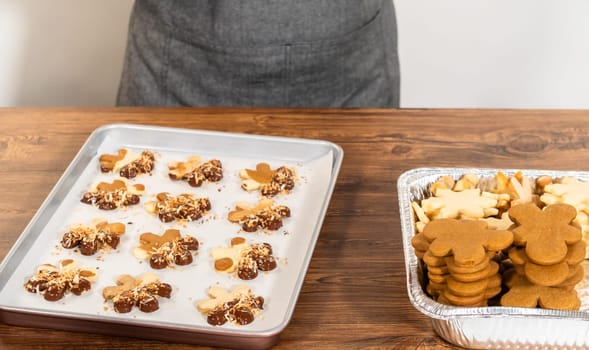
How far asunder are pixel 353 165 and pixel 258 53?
0.36 metres

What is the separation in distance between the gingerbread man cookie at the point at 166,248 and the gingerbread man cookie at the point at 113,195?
9 centimetres

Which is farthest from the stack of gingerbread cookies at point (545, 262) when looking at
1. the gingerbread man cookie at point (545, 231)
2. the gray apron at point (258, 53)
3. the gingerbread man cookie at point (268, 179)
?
the gray apron at point (258, 53)

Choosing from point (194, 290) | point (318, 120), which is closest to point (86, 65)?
point (318, 120)

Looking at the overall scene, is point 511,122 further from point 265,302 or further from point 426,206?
point 265,302

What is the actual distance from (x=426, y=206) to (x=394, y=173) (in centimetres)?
22

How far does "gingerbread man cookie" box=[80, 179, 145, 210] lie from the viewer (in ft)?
3.80

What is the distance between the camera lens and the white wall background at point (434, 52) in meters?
2.23

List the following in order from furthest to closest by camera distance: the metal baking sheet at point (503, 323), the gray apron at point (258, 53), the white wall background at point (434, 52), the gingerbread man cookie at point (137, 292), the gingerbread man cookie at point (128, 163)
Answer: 1. the white wall background at point (434, 52)
2. the gray apron at point (258, 53)
3. the gingerbread man cookie at point (128, 163)
4. the gingerbread man cookie at point (137, 292)
5. the metal baking sheet at point (503, 323)

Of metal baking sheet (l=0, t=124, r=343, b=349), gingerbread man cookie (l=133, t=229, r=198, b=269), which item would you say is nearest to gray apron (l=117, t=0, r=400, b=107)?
metal baking sheet (l=0, t=124, r=343, b=349)

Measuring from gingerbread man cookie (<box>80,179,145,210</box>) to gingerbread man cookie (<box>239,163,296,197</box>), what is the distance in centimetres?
15

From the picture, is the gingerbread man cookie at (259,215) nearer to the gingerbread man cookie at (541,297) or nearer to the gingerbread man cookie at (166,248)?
the gingerbread man cookie at (166,248)

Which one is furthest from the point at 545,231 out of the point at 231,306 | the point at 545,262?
the point at 231,306

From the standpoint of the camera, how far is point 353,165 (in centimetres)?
128

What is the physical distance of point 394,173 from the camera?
4.14 ft
